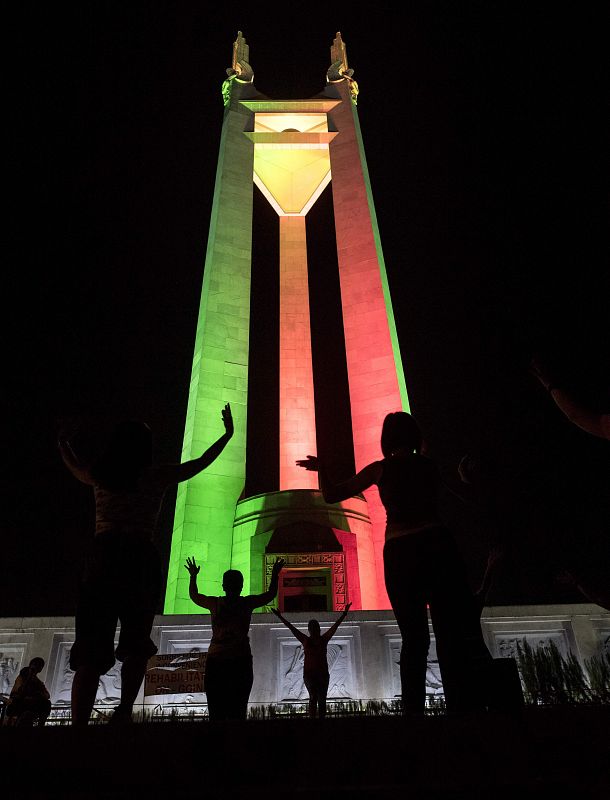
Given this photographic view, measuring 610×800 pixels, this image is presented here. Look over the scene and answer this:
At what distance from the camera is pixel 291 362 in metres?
21.2

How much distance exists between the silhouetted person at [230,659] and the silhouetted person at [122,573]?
0.94 metres

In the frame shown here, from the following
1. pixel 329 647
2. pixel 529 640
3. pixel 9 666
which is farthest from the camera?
pixel 529 640

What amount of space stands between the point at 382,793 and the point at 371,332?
1669 centimetres

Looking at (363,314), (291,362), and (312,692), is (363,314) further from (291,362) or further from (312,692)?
(312,692)

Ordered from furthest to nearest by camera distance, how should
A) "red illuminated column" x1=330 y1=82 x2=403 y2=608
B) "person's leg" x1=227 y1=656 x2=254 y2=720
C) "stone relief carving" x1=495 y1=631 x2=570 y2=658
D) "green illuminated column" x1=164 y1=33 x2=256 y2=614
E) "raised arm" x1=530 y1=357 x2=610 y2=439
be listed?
"red illuminated column" x1=330 y1=82 x2=403 y2=608 → "green illuminated column" x1=164 y1=33 x2=256 y2=614 → "stone relief carving" x1=495 y1=631 x2=570 y2=658 → "person's leg" x1=227 y1=656 x2=254 y2=720 → "raised arm" x1=530 y1=357 x2=610 y2=439

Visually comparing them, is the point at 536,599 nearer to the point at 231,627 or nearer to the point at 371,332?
the point at 371,332

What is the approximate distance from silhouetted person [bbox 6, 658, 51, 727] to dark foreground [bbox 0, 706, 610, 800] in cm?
504

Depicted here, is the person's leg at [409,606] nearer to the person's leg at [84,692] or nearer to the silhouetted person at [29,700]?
the person's leg at [84,692]

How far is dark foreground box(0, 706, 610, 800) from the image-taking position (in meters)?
1.79

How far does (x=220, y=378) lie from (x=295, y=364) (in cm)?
406

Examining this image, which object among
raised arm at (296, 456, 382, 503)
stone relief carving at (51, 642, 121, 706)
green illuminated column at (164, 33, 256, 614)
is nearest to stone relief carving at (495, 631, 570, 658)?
stone relief carving at (51, 642, 121, 706)

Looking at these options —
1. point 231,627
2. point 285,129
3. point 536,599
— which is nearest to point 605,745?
point 231,627

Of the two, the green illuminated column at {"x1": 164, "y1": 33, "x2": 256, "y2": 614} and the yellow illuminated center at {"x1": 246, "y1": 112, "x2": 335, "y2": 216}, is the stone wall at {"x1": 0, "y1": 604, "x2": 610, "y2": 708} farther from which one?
the yellow illuminated center at {"x1": 246, "y1": 112, "x2": 335, "y2": 216}

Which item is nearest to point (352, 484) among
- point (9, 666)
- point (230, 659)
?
point (230, 659)
